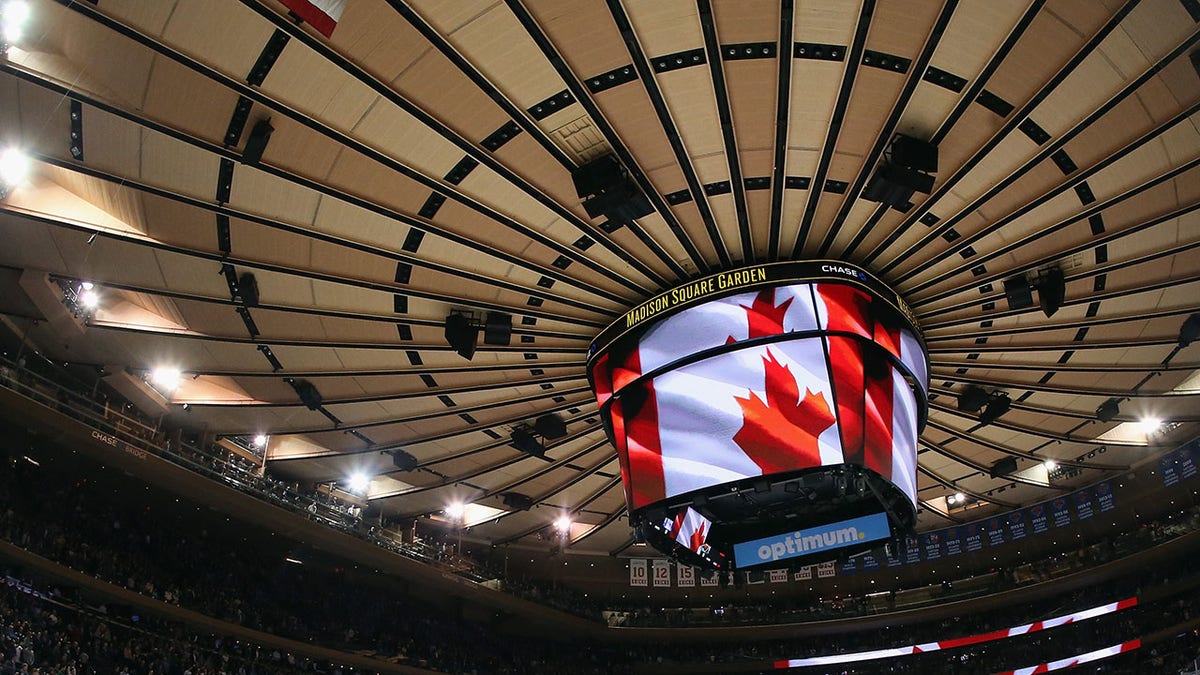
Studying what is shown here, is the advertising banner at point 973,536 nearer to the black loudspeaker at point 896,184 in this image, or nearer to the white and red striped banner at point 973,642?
the white and red striped banner at point 973,642

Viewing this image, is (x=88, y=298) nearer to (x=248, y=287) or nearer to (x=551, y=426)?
(x=248, y=287)

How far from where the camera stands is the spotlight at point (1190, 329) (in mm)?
26078

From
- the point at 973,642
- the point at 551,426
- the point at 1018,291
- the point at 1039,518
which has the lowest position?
the point at 973,642

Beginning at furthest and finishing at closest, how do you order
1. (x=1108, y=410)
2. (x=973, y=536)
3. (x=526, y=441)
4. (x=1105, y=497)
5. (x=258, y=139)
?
1. (x=973, y=536)
2. (x=1105, y=497)
3. (x=1108, y=410)
4. (x=526, y=441)
5. (x=258, y=139)

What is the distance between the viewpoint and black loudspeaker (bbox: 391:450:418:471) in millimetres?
33906

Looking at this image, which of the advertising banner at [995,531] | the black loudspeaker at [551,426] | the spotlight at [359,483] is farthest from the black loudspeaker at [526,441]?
the advertising banner at [995,531]

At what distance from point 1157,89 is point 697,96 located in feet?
29.0

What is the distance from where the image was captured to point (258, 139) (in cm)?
1797

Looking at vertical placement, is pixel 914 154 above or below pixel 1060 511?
above

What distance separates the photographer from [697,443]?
22016mm

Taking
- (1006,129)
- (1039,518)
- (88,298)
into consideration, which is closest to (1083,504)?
(1039,518)

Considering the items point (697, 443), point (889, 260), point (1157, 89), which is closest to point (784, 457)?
point (697, 443)

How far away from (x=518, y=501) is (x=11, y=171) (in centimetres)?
2302

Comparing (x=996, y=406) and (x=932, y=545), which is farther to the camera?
(x=932, y=545)
